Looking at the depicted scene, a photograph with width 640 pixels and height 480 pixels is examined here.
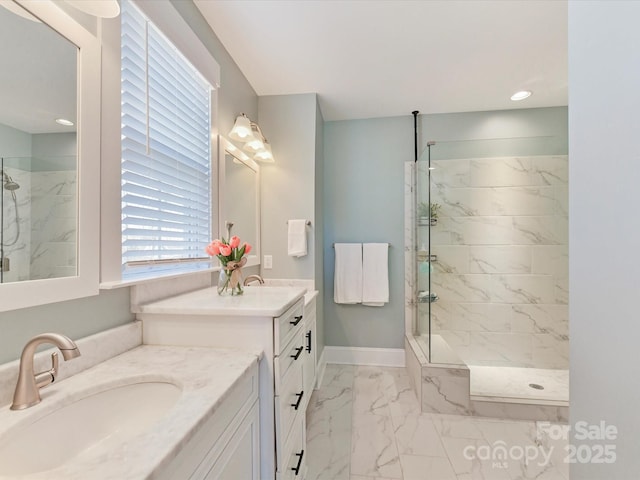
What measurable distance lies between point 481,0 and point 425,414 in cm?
259

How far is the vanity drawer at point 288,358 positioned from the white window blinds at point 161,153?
660mm

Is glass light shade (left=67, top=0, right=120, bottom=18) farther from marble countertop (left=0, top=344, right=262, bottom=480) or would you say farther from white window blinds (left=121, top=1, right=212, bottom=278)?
marble countertop (left=0, top=344, right=262, bottom=480)

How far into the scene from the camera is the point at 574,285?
652 mm

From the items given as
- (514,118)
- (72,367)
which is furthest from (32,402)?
(514,118)

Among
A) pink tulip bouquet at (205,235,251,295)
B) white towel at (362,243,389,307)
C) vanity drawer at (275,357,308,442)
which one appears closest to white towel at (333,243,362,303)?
white towel at (362,243,389,307)

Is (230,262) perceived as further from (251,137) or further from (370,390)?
(370,390)

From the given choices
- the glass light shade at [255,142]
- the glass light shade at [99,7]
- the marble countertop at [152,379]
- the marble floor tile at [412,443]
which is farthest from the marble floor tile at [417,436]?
the glass light shade at [99,7]

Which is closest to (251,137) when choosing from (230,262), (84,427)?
(230,262)

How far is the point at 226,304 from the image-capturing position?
3.55 feet

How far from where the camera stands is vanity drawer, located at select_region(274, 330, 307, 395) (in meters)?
1.01

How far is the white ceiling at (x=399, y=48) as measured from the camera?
152 cm

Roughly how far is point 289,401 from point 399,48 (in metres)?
2.18

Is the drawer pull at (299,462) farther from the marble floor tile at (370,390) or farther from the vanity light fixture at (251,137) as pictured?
the vanity light fixture at (251,137)

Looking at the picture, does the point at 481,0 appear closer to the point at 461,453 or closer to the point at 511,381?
the point at 461,453
